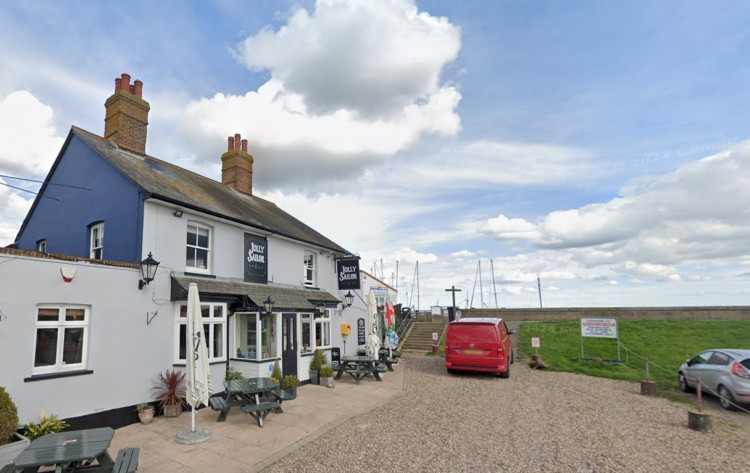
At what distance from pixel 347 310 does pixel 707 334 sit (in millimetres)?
17669

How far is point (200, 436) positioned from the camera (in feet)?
23.5

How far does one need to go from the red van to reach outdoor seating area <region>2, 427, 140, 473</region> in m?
10.2

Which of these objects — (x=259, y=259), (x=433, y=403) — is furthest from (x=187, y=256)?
(x=433, y=403)

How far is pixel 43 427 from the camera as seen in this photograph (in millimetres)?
6613

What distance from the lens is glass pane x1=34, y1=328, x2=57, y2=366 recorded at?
7332 millimetres

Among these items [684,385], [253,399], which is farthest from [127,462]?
[684,385]

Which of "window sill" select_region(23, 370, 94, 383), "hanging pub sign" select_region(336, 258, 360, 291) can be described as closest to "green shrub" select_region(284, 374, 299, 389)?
"window sill" select_region(23, 370, 94, 383)

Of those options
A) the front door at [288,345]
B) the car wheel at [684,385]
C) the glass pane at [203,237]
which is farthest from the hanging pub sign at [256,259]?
the car wheel at [684,385]

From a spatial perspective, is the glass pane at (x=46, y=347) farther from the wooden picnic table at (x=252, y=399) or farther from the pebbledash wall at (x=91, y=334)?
the wooden picnic table at (x=252, y=399)

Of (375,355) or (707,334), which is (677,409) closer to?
(375,355)

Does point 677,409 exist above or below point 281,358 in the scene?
below

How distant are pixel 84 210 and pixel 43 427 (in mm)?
6783

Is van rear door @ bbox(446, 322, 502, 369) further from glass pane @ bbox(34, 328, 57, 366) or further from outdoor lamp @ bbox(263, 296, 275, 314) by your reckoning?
glass pane @ bbox(34, 328, 57, 366)

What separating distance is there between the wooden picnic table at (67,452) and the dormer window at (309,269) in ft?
35.9
